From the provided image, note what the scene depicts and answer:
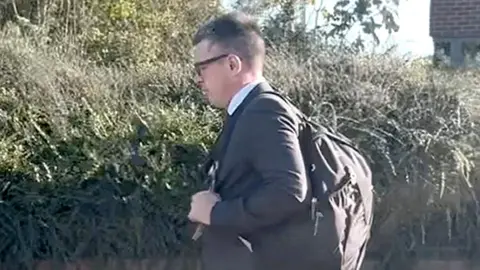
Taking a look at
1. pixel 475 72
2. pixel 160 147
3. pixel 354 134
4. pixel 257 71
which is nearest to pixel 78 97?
pixel 160 147

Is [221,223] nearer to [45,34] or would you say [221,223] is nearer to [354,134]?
[354,134]

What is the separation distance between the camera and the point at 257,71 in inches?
131

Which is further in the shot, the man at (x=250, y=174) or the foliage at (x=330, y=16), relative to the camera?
the foliage at (x=330, y=16)

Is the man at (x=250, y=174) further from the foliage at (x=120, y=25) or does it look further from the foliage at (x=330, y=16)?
the foliage at (x=330, y=16)

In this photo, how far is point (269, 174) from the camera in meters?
3.11

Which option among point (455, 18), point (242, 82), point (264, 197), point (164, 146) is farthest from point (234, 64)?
point (455, 18)

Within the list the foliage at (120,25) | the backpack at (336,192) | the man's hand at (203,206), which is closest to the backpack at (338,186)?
the backpack at (336,192)

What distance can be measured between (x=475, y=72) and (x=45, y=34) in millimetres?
3724

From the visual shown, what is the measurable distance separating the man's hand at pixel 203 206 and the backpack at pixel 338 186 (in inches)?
12.5

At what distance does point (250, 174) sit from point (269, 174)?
0.40ft

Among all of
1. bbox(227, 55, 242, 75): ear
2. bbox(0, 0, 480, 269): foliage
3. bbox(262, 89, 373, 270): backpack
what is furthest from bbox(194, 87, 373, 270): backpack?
bbox(0, 0, 480, 269): foliage

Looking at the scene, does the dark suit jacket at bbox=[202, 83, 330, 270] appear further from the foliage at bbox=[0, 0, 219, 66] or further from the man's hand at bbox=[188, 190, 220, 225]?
the foliage at bbox=[0, 0, 219, 66]

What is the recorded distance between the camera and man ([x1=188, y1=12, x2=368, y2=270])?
3.12 meters

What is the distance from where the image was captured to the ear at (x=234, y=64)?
3.29m
